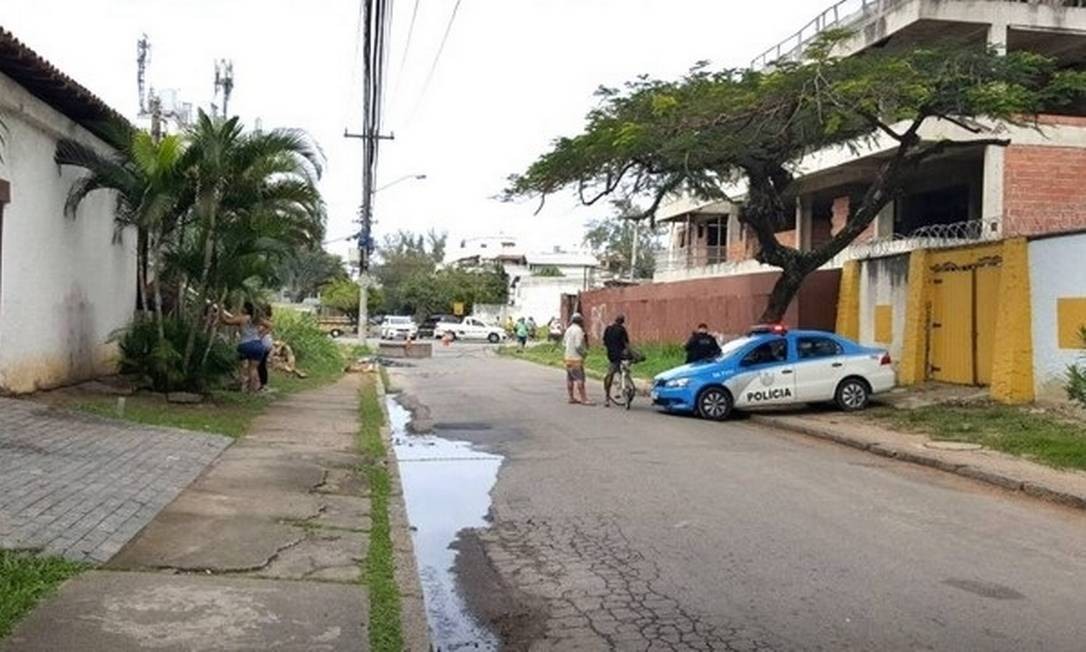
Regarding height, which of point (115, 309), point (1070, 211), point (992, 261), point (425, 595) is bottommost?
point (425, 595)

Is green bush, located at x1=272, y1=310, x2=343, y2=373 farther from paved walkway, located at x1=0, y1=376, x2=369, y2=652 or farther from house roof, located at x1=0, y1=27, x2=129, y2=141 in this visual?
paved walkway, located at x1=0, y1=376, x2=369, y2=652

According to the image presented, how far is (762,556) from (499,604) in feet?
6.80

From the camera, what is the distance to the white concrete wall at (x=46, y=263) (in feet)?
42.7

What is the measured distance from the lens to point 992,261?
17.9 metres

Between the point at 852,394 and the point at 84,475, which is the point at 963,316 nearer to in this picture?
the point at 852,394

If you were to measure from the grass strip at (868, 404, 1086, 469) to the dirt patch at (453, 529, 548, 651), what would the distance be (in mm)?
7711

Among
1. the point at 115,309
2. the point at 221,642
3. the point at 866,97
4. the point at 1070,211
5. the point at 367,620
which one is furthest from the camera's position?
the point at 1070,211

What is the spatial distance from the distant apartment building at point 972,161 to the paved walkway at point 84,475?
1581cm

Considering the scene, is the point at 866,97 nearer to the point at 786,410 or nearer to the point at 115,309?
the point at 786,410

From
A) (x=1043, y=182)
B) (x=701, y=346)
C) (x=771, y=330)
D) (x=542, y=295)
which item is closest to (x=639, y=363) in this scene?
(x=701, y=346)

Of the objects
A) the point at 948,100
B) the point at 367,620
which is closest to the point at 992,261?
the point at 948,100

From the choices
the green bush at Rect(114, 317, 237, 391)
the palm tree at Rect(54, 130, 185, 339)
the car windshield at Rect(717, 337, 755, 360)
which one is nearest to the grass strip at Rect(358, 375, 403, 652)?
the green bush at Rect(114, 317, 237, 391)

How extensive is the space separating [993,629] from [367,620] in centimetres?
333

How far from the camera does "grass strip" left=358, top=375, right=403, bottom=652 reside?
532cm
